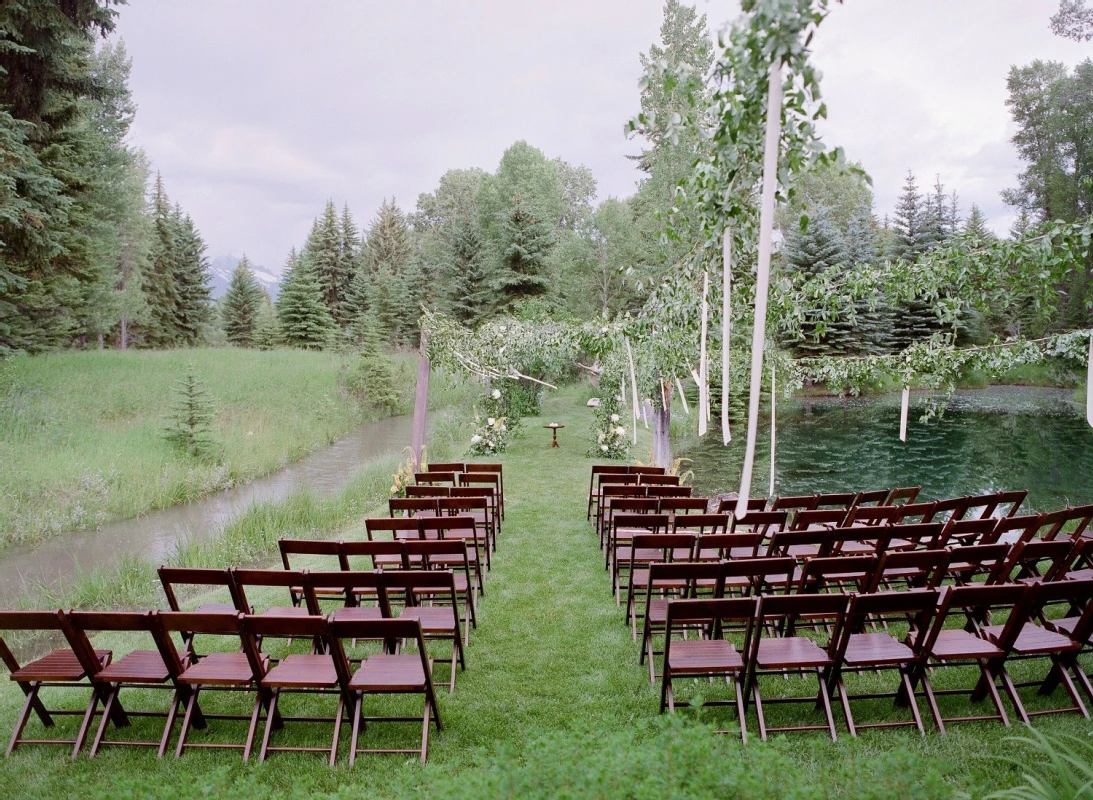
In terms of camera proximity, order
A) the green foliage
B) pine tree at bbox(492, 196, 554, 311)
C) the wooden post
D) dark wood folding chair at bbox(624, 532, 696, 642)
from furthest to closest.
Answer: pine tree at bbox(492, 196, 554, 311)
the green foliage
the wooden post
dark wood folding chair at bbox(624, 532, 696, 642)

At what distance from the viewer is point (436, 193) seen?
56719 mm

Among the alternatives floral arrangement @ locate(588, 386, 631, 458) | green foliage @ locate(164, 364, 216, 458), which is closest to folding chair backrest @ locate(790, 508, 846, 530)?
floral arrangement @ locate(588, 386, 631, 458)

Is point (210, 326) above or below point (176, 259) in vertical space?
below

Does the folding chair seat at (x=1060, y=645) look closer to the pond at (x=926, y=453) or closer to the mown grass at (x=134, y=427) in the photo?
the pond at (x=926, y=453)

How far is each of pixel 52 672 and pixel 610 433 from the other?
11.9m

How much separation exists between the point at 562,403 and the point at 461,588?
874 inches

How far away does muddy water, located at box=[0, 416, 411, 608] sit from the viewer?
9.02m

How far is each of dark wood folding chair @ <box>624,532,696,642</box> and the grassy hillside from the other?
967 cm

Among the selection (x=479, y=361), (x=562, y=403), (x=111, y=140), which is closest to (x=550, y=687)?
(x=479, y=361)

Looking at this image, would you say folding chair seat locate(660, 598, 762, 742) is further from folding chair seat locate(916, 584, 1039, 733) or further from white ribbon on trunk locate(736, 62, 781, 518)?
white ribbon on trunk locate(736, 62, 781, 518)

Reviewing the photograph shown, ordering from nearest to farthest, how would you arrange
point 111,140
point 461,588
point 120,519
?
point 461,588 → point 120,519 → point 111,140

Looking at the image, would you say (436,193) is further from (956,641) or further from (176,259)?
(956,641)

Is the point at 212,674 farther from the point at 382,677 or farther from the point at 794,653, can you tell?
the point at 794,653

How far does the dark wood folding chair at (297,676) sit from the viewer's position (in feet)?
11.9
